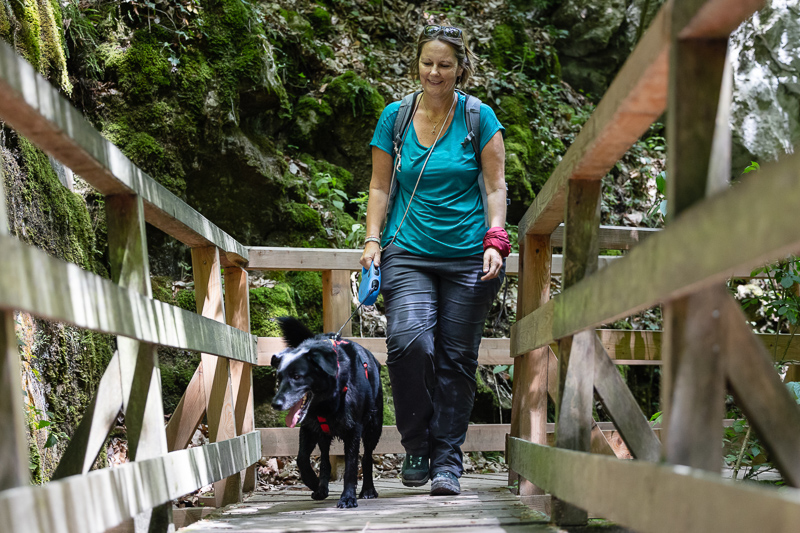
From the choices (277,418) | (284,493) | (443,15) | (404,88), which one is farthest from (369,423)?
(443,15)

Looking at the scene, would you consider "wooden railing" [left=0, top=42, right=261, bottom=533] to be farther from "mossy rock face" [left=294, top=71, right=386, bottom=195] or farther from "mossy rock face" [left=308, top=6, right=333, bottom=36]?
"mossy rock face" [left=308, top=6, right=333, bottom=36]

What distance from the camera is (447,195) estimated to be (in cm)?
387

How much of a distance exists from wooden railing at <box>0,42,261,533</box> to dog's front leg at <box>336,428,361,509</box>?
51 cm

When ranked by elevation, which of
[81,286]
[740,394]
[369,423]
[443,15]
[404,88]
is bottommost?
[369,423]

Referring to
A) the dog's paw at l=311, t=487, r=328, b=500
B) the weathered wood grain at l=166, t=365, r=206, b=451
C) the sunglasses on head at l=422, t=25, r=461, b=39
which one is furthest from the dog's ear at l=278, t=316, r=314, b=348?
the sunglasses on head at l=422, t=25, r=461, b=39

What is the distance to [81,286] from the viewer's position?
1709 mm

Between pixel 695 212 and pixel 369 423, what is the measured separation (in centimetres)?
316

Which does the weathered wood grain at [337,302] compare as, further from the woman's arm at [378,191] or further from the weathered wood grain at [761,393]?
the weathered wood grain at [761,393]

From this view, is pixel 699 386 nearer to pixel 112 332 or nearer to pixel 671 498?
pixel 671 498

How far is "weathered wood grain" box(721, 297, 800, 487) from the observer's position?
4.46ft

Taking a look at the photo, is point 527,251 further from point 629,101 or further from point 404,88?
point 404,88

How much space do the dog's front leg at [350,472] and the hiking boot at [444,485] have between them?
1.32ft

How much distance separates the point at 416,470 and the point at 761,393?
270cm

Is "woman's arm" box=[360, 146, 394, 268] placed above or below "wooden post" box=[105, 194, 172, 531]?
above
